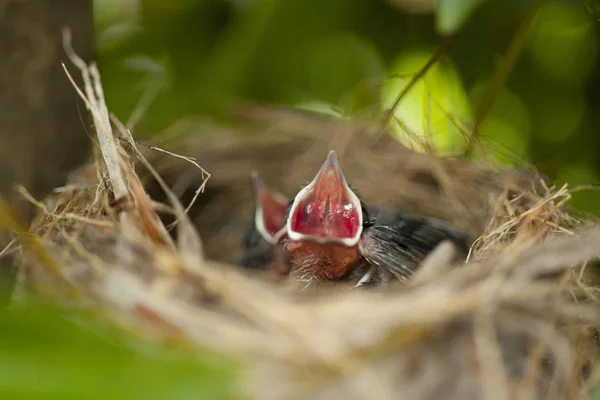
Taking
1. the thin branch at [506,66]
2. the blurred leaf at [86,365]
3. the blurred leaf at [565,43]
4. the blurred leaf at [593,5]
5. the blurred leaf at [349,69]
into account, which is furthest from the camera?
the blurred leaf at [349,69]

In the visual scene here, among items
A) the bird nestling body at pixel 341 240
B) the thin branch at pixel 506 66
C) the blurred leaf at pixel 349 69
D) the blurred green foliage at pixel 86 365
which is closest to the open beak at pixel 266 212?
the bird nestling body at pixel 341 240

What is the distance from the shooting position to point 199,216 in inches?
61.9

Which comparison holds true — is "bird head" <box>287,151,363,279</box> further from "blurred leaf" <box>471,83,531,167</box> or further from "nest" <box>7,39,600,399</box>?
"blurred leaf" <box>471,83,531,167</box>

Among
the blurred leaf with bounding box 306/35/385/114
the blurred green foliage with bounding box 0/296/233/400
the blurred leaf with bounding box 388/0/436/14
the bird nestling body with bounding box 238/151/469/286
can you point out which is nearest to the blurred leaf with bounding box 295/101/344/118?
the blurred leaf with bounding box 306/35/385/114

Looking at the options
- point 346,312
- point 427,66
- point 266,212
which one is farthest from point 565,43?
point 346,312

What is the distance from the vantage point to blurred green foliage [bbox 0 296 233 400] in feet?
1.54

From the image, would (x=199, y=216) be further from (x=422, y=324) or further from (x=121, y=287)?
(x=422, y=324)

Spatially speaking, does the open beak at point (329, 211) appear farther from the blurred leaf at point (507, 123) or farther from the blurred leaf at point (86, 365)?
the blurred leaf at point (86, 365)

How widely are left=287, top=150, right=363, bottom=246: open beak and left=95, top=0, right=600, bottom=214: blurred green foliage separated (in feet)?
1.05

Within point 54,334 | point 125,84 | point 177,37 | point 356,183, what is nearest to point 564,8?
point 356,183

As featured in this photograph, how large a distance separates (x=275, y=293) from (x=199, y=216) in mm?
955

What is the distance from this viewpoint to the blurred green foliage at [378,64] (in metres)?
1.38

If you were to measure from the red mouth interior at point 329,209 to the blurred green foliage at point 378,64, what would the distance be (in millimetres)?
322

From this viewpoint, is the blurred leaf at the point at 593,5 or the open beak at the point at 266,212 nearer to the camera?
the blurred leaf at the point at 593,5
